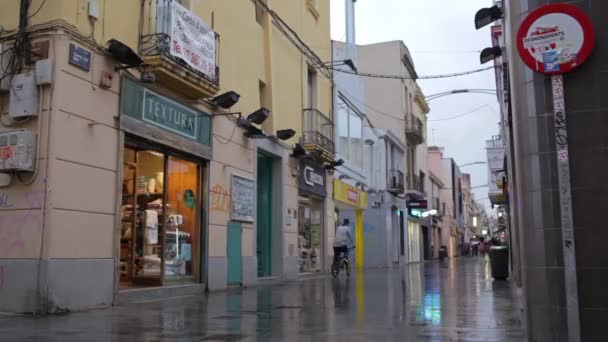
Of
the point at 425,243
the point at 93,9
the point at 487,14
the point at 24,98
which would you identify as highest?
the point at 93,9

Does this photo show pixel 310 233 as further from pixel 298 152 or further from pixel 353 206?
pixel 353 206

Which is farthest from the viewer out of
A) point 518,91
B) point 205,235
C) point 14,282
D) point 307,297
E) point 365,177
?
point 365,177

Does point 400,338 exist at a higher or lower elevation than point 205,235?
lower

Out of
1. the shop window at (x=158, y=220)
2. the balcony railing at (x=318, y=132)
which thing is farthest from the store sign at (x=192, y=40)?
the balcony railing at (x=318, y=132)

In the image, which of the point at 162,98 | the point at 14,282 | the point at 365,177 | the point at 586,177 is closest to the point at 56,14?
the point at 162,98

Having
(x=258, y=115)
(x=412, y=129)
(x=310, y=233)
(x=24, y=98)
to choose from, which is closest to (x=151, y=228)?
(x=24, y=98)

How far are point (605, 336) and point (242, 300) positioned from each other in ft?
24.1

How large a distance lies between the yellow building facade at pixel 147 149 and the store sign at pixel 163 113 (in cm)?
4

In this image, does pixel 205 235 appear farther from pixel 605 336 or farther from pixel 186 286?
pixel 605 336

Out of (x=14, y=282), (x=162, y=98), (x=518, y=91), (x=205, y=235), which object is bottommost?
(x=14, y=282)

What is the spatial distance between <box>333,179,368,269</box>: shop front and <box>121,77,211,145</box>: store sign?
33.5ft

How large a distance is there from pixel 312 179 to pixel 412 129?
69.6 feet

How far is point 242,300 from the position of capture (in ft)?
38.1

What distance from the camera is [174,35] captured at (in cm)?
1137
